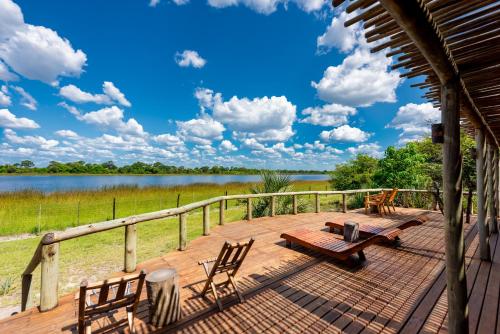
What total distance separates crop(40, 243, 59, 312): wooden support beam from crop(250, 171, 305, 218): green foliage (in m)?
6.77

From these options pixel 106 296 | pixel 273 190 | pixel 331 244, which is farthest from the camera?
pixel 273 190

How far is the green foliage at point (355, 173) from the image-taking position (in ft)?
52.3

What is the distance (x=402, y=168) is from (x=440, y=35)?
38.0ft

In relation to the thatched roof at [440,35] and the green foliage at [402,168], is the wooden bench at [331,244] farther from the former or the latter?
the green foliage at [402,168]

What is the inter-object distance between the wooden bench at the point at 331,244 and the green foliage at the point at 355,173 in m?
12.6

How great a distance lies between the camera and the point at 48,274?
2727mm

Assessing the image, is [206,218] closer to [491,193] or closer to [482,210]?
[482,210]

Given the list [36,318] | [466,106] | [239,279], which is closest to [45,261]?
[36,318]

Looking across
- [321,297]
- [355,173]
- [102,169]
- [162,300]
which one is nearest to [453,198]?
[321,297]

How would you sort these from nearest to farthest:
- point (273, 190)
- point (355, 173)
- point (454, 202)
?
point (454, 202)
point (273, 190)
point (355, 173)

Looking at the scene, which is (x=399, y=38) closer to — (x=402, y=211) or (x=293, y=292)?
(x=293, y=292)

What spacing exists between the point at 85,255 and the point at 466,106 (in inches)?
347

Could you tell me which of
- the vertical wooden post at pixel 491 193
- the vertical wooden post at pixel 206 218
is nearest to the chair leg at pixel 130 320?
the vertical wooden post at pixel 206 218

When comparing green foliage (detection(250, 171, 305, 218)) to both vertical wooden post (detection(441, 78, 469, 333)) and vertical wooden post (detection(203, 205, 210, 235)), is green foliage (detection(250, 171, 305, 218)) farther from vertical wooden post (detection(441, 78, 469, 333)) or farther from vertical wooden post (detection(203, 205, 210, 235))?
vertical wooden post (detection(441, 78, 469, 333))
